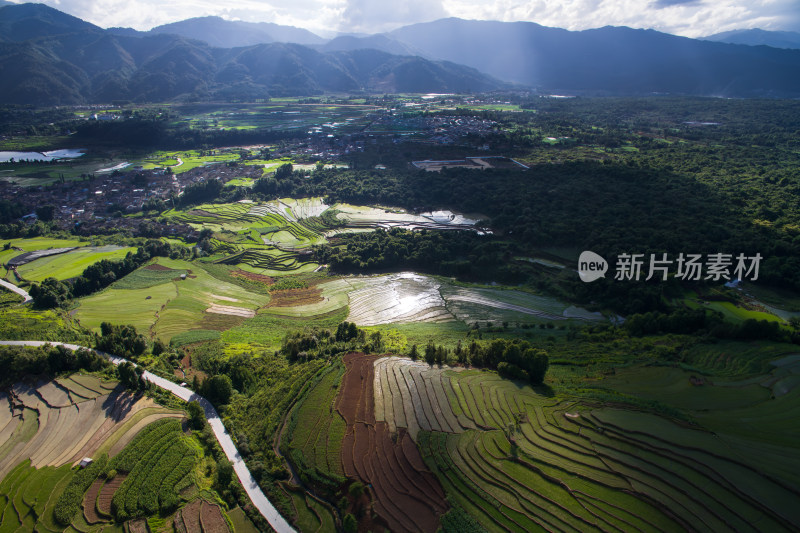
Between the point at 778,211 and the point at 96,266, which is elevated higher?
the point at 778,211

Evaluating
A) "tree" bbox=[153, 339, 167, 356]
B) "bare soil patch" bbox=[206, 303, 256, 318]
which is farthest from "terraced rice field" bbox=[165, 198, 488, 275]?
"tree" bbox=[153, 339, 167, 356]

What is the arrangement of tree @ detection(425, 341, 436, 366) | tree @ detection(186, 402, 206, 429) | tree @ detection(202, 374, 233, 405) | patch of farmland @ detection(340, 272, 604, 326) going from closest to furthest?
tree @ detection(186, 402, 206, 429)
tree @ detection(202, 374, 233, 405)
tree @ detection(425, 341, 436, 366)
patch of farmland @ detection(340, 272, 604, 326)

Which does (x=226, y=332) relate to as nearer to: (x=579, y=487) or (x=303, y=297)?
(x=303, y=297)

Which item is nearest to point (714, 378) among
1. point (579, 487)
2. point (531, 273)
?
point (579, 487)

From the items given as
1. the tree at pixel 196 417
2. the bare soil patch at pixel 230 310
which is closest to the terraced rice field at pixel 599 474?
the tree at pixel 196 417

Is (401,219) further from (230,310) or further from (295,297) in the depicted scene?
(230,310)

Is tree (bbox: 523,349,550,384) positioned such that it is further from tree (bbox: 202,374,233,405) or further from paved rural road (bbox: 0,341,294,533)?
tree (bbox: 202,374,233,405)
